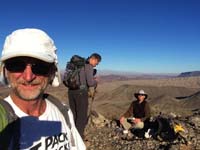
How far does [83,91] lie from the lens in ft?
23.7

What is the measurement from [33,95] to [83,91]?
5.42 metres

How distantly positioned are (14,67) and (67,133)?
0.45 metres

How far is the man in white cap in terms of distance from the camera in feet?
5.57

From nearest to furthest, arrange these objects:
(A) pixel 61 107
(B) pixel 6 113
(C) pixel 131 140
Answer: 1. (B) pixel 6 113
2. (A) pixel 61 107
3. (C) pixel 131 140

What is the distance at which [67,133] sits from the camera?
198 cm

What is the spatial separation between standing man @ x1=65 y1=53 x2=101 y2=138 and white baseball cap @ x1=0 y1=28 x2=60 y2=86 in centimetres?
528

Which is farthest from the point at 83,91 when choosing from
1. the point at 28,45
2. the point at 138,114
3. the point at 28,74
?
the point at 28,45

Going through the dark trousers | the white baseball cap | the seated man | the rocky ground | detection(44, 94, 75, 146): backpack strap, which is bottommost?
the rocky ground

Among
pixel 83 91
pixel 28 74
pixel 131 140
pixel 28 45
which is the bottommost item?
pixel 131 140

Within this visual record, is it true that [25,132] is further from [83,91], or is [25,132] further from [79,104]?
[79,104]

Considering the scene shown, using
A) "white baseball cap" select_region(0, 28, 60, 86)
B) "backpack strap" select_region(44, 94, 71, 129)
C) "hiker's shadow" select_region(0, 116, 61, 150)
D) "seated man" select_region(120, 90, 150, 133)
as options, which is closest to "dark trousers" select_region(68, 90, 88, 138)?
"seated man" select_region(120, 90, 150, 133)

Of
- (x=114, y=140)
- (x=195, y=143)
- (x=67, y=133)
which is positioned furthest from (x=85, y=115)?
(x=67, y=133)

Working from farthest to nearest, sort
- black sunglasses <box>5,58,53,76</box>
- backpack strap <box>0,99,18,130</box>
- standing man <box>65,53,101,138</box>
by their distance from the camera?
standing man <box>65,53,101,138</box> → black sunglasses <box>5,58,53,76</box> → backpack strap <box>0,99,18,130</box>

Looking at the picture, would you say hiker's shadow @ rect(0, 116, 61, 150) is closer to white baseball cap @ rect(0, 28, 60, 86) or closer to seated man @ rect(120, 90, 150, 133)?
white baseball cap @ rect(0, 28, 60, 86)
